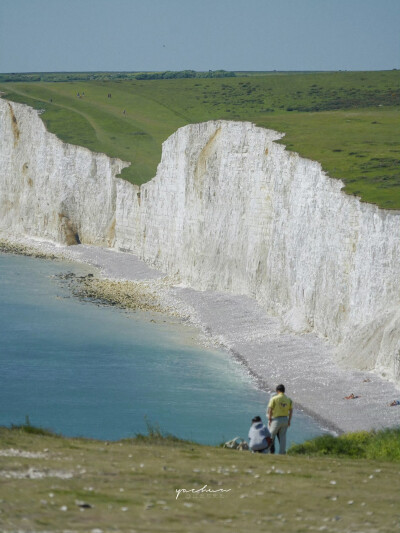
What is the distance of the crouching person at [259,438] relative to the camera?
17031 millimetres

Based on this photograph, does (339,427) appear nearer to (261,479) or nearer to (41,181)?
(261,479)

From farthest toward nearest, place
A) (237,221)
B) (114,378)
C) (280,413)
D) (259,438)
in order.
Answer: (237,221)
(114,378)
(280,413)
(259,438)

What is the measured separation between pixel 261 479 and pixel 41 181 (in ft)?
199

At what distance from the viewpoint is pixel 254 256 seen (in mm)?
44938

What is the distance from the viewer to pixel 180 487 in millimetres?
13086

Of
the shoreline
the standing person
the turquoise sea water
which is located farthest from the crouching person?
the shoreline

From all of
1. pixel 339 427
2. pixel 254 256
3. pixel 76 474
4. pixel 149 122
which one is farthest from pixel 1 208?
pixel 76 474

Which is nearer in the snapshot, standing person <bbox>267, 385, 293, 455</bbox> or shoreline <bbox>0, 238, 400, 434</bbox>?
standing person <bbox>267, 385, 293, 455</bbox>

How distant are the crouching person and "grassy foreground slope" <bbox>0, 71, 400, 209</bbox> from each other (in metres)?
16.5

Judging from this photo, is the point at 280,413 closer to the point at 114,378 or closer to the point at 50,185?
the point at 114,378

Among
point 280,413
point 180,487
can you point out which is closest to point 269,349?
point 280,413

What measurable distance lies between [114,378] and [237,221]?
16081 millimetres

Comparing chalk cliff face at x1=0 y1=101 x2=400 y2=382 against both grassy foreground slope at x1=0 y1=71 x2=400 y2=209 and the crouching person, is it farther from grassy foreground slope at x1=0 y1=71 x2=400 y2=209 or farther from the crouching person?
the crouching person

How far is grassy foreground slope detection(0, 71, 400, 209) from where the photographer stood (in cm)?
4159
